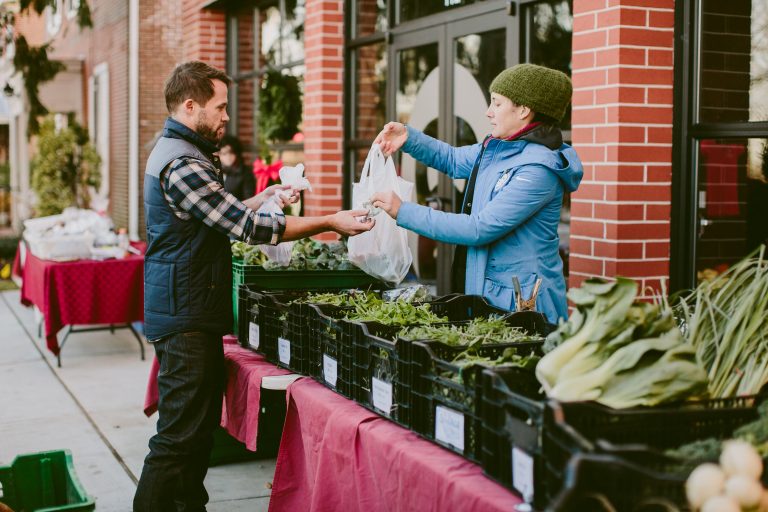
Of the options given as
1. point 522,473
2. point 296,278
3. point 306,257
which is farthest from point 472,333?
point 306,257

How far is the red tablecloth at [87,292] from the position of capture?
25.3 ft

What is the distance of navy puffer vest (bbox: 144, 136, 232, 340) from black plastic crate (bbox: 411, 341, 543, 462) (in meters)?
1.17

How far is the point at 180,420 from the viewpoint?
3.70m

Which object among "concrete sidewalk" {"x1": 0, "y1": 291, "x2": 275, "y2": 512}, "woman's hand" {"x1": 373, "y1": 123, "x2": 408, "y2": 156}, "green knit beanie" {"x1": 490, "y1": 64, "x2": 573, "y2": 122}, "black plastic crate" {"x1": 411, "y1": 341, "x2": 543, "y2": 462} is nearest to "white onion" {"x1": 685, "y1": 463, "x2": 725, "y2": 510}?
"black plastic crate" {"x1": 411, "y1": 341, "x2": 543, "y2": 462}

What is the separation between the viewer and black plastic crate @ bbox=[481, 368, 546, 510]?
2221 mm

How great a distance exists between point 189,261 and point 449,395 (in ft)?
4.52

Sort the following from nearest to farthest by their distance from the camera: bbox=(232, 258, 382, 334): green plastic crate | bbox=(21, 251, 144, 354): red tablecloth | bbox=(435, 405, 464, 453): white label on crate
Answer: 1. bbox=(435, 405, 464, 453): white label on crate
2. bbox=(232, 258, 382, 334): green plastic crate
3. bbox=(21, 251, 144, 354): red tablecloth

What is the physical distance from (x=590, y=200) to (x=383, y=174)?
1.19 metres

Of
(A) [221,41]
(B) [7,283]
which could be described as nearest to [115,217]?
(B) [7,283]

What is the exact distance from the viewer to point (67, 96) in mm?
17781

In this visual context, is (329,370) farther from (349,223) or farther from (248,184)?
(248,184)

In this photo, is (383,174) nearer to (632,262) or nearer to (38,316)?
(632,262)

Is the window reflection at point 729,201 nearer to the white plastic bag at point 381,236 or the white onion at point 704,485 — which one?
the white plastic bag at point 381,236

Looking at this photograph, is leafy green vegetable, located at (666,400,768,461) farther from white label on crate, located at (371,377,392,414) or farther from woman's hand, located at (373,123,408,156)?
woman's hand, located at (373,123,408,156)
